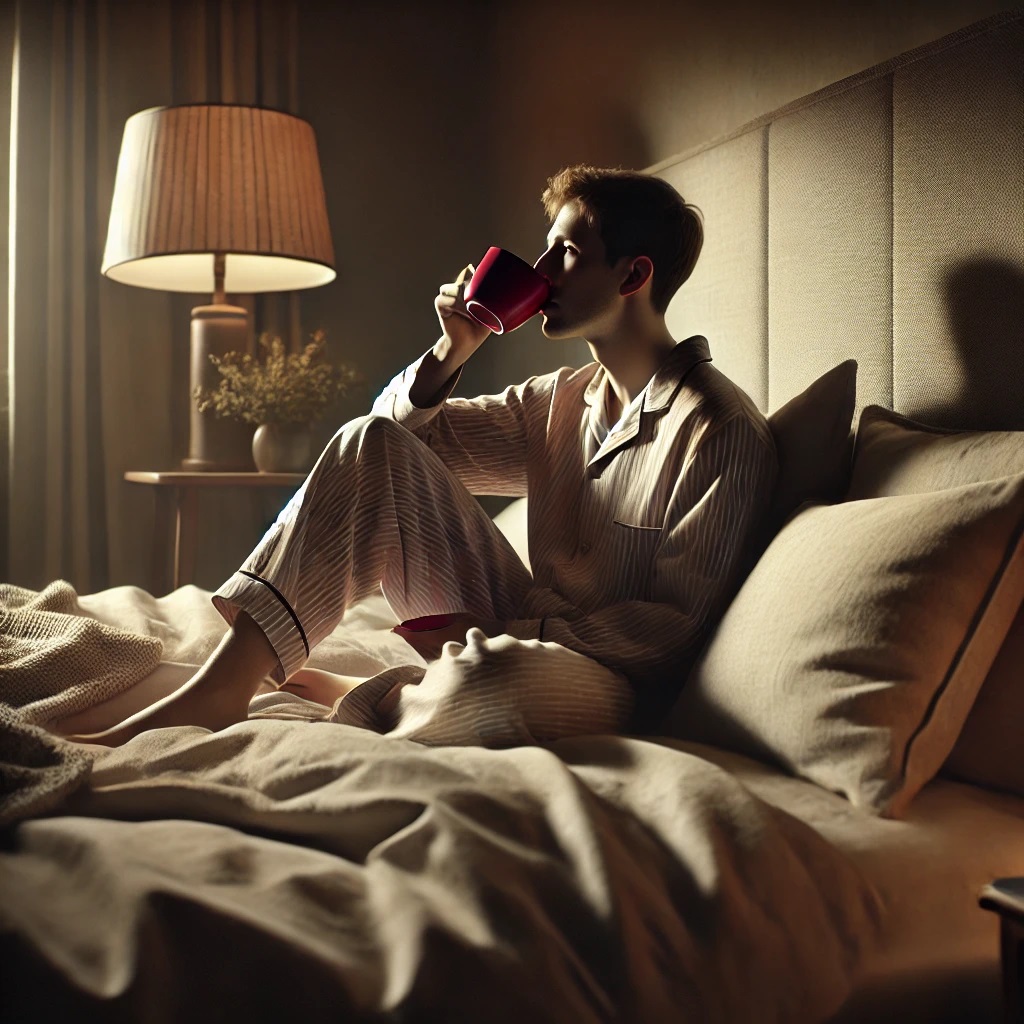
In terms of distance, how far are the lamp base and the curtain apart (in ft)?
1.37

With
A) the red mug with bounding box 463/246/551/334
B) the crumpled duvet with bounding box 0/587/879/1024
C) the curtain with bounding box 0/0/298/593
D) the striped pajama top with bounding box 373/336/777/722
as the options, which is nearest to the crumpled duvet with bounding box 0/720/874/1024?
the crumpled duvet with bounding box 0/587/879/1024

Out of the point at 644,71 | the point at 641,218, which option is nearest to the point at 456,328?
the point at 641,218

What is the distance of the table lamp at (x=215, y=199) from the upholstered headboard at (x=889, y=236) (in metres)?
1.04

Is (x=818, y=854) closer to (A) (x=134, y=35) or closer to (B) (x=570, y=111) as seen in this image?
(B) (x=570, y=111)

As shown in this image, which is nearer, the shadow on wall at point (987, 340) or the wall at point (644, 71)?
the shadow on wall at point (987, 340)

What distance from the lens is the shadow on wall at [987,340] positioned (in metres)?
1.27

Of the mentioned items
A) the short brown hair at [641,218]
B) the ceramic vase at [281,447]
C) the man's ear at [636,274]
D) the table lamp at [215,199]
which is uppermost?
the table lamp at [215,199]

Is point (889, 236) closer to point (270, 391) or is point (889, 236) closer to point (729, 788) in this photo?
point (729, 788)

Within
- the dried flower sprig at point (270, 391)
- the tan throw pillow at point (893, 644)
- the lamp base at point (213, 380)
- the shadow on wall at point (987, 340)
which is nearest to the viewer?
the tan throw pillow at point (893, 644)

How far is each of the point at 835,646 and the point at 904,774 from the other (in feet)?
0.42

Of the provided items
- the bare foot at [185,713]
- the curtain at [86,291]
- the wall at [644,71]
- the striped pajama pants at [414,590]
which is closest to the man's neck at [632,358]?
the striped pajama pants at [414,590]

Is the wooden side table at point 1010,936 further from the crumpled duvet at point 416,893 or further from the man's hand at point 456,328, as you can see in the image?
the man's hand at point 456,328

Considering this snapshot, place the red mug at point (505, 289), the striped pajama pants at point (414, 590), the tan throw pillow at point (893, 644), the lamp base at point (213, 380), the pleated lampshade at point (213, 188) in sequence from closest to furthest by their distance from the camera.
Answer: the tan throw pillow at point (893, 644), the striped pajama pants at point (414, 590), the red mug at point (505, 289), the pleated lampshade at point (213, 188), the lamp base at point (213, 380)

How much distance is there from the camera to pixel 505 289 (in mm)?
1396
